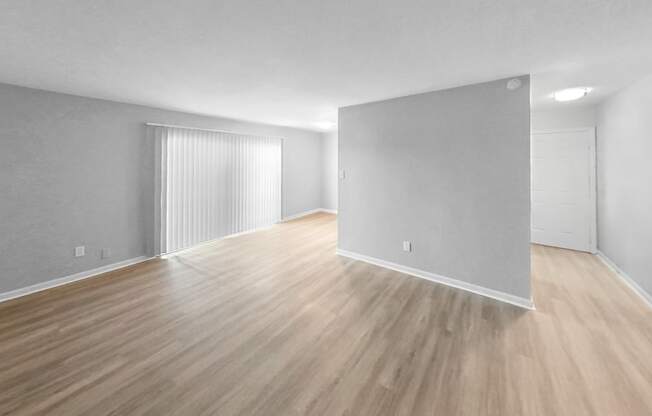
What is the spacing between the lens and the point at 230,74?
8.77ft

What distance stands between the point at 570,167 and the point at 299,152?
5.62 meters

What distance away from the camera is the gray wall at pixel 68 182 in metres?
2.94

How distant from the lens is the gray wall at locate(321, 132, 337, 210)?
791 cm

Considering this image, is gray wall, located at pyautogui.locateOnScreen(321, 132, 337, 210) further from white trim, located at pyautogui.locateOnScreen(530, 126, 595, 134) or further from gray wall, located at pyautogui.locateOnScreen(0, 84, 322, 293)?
white trim, located at pyautogui.locateOnScreen(530, 126, 595, 134)

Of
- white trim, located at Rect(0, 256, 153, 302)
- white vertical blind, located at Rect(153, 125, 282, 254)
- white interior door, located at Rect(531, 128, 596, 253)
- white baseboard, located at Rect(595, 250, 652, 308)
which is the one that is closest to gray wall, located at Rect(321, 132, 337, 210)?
white vertical blind, located at Rect(153, 125, 282, 254)

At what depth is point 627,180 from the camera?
320 centimetres

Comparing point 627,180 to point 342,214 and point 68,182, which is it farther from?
point 68,182

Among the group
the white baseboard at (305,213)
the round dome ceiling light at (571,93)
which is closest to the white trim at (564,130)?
the round dome ceiling light at (571,93)

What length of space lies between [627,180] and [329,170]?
19.9ft

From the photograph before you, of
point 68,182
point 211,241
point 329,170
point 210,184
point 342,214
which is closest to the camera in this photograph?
point 68,182

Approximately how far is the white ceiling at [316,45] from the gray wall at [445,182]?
15.6 inches

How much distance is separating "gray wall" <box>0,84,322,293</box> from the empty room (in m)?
0.02

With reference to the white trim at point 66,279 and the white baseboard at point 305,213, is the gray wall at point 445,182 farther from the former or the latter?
the white trim at point 66,279

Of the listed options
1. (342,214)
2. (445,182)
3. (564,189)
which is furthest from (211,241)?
(564,189)
